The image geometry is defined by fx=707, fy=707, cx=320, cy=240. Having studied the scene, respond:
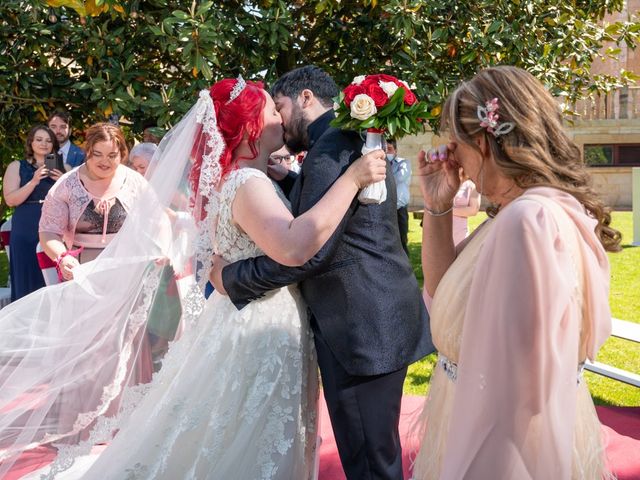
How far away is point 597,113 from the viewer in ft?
70.5

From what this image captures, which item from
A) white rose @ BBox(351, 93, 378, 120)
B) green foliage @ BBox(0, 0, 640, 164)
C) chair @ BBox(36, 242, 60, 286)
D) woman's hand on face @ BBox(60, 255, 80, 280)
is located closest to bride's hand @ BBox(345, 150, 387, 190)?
white rose @ BBox(351, 93, 378, 120)

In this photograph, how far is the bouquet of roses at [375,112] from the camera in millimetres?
2352

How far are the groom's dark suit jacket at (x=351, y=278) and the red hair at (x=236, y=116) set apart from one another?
0.27m

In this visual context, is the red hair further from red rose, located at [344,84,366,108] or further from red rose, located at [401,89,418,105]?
red rose, located at [401,89,418,105]

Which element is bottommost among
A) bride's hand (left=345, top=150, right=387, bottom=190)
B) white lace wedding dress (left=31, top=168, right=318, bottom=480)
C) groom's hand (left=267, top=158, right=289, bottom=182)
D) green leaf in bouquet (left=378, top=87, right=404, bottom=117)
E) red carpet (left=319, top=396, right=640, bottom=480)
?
red carpet (left=319, top=396, right=640, bottom=480)

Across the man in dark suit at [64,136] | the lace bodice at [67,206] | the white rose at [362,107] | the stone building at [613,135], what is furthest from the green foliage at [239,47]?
the stone building at [613,135]

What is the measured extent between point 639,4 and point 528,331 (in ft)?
79.1

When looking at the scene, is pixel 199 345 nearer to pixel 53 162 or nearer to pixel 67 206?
pixel 67 206

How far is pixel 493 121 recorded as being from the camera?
1.84m

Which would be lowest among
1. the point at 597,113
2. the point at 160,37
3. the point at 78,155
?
the point at 597,113

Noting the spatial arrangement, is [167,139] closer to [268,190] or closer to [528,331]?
[268,190]

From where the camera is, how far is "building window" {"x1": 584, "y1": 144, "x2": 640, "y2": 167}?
2134 centimetres

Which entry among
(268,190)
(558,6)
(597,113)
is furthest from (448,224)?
(597,113)

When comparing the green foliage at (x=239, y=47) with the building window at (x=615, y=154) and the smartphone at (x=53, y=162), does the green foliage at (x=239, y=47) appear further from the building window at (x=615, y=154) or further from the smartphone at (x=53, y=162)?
the building window at (x=615, y=154)
